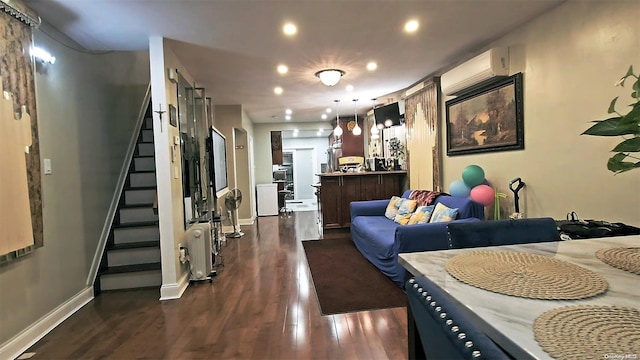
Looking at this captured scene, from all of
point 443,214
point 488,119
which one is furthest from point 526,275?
point 488,119

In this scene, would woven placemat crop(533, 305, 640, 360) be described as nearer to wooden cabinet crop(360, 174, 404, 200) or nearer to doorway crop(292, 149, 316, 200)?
wooden cabinet crop(360, 174, 404, 200)

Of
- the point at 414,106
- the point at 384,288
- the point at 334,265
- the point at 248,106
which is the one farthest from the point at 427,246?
the point at 248,106

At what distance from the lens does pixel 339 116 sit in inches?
336

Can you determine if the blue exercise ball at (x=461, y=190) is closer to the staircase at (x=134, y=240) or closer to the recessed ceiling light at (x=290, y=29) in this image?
the recessed ceiling light at (x=290, y=29)

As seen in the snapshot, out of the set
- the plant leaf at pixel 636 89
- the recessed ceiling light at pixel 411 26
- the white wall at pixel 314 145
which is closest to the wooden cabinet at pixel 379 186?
the recessed ceiling light at pixel 411 26

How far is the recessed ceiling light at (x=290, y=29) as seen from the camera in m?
2.98

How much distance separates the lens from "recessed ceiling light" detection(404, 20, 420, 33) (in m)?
3.02

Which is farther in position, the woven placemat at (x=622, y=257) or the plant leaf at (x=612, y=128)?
the woven placemat at (x=622, y=257)

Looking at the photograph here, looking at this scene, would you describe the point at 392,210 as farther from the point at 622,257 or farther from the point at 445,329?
the point at 445,329

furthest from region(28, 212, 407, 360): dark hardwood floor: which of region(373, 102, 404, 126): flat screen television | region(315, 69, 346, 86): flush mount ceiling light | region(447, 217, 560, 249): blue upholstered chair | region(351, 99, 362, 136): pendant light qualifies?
region(351, 99, 362, 136): pendant light

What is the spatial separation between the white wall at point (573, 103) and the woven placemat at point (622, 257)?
5.07 ft

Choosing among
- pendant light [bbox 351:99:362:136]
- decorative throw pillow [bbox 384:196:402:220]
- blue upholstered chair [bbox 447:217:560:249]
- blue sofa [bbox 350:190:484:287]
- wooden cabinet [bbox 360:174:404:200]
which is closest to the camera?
blue upholstered chair [bbox 447:217:560:249]

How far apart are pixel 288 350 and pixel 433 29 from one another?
124 inches

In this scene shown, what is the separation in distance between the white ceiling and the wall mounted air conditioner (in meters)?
0.21
